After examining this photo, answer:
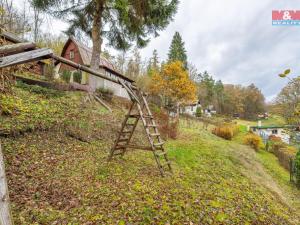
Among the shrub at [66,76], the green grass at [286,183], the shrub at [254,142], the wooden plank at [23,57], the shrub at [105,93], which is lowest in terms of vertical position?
the green grass at [286,183]

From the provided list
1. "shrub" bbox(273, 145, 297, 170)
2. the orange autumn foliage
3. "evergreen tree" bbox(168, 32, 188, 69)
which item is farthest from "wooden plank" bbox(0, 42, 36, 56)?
"evergreen tree" bbox(168, 32, 188, 69)

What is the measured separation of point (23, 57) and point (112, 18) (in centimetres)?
952

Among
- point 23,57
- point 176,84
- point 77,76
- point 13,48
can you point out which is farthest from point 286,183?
point 77,76

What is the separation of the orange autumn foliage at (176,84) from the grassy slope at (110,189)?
52.2ft

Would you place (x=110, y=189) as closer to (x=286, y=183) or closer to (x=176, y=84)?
(x=286, y=183)

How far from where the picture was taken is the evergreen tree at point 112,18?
9148mm

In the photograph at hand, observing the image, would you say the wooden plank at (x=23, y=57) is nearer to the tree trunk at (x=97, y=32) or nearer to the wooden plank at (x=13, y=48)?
the wooden plank at (x=13, y=48)

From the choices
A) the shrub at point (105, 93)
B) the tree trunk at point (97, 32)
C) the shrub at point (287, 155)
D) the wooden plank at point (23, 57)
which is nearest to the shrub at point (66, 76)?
the shrub at point (105, 93)

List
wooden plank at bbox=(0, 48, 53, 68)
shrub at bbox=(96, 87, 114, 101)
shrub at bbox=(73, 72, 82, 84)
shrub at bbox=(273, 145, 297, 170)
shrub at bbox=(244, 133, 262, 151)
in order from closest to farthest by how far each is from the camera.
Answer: wooden plank at bbox=(0, 48, 53, 68) < shrub at bbox=(96, 87, 114, 101) < shrub at bbox=(273, 145, 297, 170) < shrub at bbox=(244, 133, 262, 151) < shrub at bbox=(73, 72, 82, 84)

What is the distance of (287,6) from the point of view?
24.8ft

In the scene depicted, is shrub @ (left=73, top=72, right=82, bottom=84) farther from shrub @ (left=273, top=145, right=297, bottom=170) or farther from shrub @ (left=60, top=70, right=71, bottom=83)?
shrub @ (left=273, top=145, right=297, bottom=170)

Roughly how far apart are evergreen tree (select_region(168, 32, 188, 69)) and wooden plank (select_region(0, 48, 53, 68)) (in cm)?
3204

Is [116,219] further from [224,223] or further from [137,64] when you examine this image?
[137,64]

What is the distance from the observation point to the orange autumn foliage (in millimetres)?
21422
